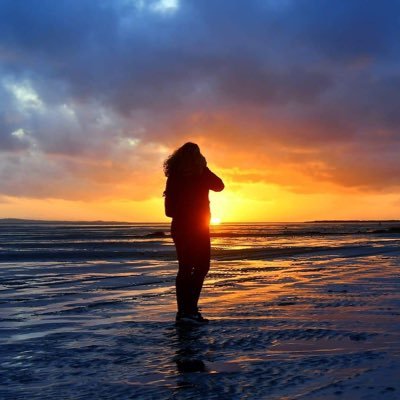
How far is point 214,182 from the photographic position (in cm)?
704

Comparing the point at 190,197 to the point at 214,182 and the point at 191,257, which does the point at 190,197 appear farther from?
the point at 191,257

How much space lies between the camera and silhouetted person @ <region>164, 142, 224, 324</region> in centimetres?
→ 686

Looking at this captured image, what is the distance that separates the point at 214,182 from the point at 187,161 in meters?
0.42

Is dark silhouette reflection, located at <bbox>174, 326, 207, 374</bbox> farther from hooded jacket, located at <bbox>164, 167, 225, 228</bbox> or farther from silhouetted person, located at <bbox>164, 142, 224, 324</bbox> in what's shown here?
hooded jacket, located at <bbox>164, 167, 225, 228</bbox>

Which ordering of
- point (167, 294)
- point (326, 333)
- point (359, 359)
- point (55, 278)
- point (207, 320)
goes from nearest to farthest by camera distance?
point (359, 359) < point (326, 333) < point (207, 320) < point (167, 294) < point (55, 278)

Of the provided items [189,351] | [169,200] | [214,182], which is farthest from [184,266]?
[189,351]

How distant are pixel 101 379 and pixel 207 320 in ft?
8.36

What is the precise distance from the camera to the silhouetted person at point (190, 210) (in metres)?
6.86

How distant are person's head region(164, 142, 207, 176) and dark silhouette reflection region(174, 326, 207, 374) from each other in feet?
6.33

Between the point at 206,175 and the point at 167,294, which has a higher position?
the point at 206,175

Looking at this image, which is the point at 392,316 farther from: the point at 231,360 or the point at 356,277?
the point at 356,277

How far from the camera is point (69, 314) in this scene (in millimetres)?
7059

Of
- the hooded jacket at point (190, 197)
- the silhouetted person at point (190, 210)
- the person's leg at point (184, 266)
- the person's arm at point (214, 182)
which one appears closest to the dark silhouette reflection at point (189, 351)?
the person's leg at point (184, 266)

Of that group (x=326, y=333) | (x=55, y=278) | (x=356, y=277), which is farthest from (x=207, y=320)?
(x=55, y=278)
